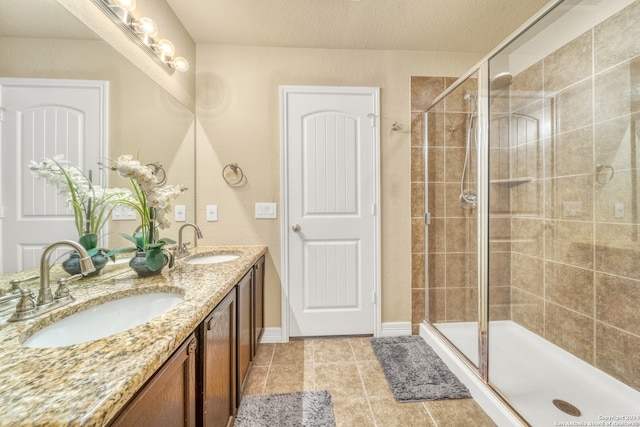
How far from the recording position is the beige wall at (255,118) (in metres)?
2.09

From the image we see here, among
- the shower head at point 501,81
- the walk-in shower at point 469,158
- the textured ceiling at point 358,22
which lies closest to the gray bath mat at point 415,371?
the walk-in shower at point 469,158

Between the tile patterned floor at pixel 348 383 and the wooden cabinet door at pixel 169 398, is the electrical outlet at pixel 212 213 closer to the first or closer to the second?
the tile patterned floor at pixel 348 383

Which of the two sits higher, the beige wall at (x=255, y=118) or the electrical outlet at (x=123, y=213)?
the beige wall at (x=255, y=118)

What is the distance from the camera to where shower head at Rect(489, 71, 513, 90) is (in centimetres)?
160

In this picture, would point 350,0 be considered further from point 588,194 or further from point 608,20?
point 588,194

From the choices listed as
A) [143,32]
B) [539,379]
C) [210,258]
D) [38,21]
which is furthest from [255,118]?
[539,379]

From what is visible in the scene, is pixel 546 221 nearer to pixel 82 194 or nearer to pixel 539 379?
pixel 539 379

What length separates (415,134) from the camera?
2176 mm

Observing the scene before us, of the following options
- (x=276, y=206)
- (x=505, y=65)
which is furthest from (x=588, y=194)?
(x=276, y=206)

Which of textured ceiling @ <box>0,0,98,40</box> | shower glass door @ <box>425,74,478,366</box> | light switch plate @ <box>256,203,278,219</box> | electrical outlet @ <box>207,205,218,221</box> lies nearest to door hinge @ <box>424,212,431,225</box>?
shower glass door @ <box>425,74,478,366</box>

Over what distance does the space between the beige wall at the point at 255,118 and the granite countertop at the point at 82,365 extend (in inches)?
45.9

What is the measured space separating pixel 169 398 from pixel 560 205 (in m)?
2.34

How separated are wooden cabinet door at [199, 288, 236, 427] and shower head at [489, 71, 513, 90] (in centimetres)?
200

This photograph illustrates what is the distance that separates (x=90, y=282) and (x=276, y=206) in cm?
127
